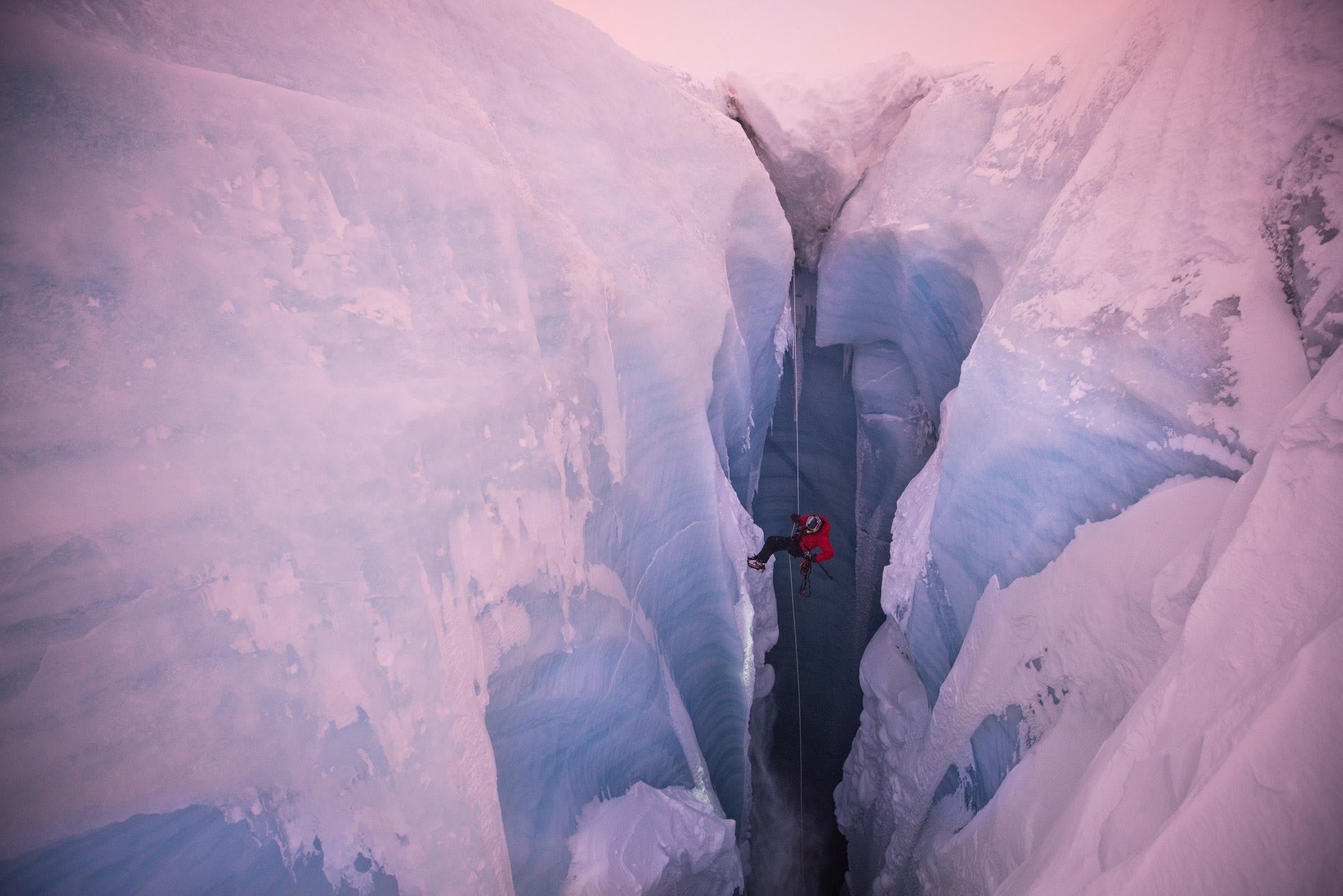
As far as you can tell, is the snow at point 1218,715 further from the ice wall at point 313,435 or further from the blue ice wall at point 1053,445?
the ice wall at point 313,435

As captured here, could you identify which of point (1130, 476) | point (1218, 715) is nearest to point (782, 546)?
point (1130, 476)

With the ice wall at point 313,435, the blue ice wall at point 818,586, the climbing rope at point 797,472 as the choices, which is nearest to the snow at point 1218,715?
the ice wall at point 313,435

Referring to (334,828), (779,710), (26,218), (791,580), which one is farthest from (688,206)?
(779,710)

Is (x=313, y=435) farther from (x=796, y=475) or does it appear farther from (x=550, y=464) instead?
(x=796, y=475)

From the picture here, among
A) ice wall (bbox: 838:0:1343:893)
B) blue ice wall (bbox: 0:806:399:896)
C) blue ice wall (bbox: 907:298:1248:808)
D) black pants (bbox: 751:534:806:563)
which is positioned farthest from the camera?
black pants (bbox: 751:534:806:563)

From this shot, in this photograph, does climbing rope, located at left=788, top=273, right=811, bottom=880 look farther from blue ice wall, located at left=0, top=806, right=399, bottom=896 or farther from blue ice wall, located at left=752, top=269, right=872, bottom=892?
blue ice wall, located at left=0, top=806, right=399, bottom=896

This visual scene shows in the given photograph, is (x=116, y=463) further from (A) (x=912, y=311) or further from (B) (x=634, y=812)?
(A) (x=912, y=311)

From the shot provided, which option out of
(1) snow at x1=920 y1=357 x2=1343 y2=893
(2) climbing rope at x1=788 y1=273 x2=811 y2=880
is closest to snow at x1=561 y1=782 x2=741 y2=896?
(1) snow at x1=920 y1=357 x2=1343 y2=893
